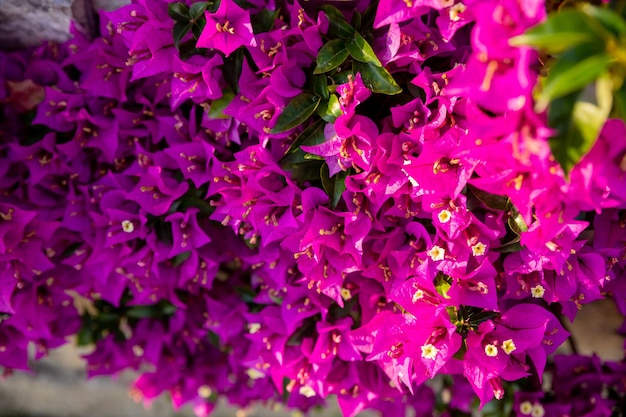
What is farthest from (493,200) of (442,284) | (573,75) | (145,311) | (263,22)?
(145,311)

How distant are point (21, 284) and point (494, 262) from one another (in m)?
0.93

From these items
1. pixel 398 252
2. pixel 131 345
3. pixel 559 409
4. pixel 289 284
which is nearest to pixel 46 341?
pixel 131 345

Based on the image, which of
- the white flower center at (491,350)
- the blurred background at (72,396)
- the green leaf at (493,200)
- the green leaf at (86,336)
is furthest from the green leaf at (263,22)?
the blurred background at (72,396)

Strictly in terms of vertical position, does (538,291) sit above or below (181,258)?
above

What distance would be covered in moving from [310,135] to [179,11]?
341 millimetres

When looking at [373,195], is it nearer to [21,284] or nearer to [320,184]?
[320,184]

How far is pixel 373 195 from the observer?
3.71ft

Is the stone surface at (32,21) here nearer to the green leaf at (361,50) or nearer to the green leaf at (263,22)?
the green leaf at (263,22)

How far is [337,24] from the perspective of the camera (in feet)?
3.70

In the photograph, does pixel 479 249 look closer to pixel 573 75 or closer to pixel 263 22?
pixel 573 75

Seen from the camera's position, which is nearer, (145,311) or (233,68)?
(233,68)

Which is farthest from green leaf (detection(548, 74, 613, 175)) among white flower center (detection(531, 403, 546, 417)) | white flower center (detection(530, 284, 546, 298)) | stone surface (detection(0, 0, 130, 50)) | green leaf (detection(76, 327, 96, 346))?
green leaf (detection(76, 327, 96, 346))

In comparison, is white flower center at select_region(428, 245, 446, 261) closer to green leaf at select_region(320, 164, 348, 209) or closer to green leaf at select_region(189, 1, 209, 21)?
green leaf at select_region(320, 164, 348, 209)

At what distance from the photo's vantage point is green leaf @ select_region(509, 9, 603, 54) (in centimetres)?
74
